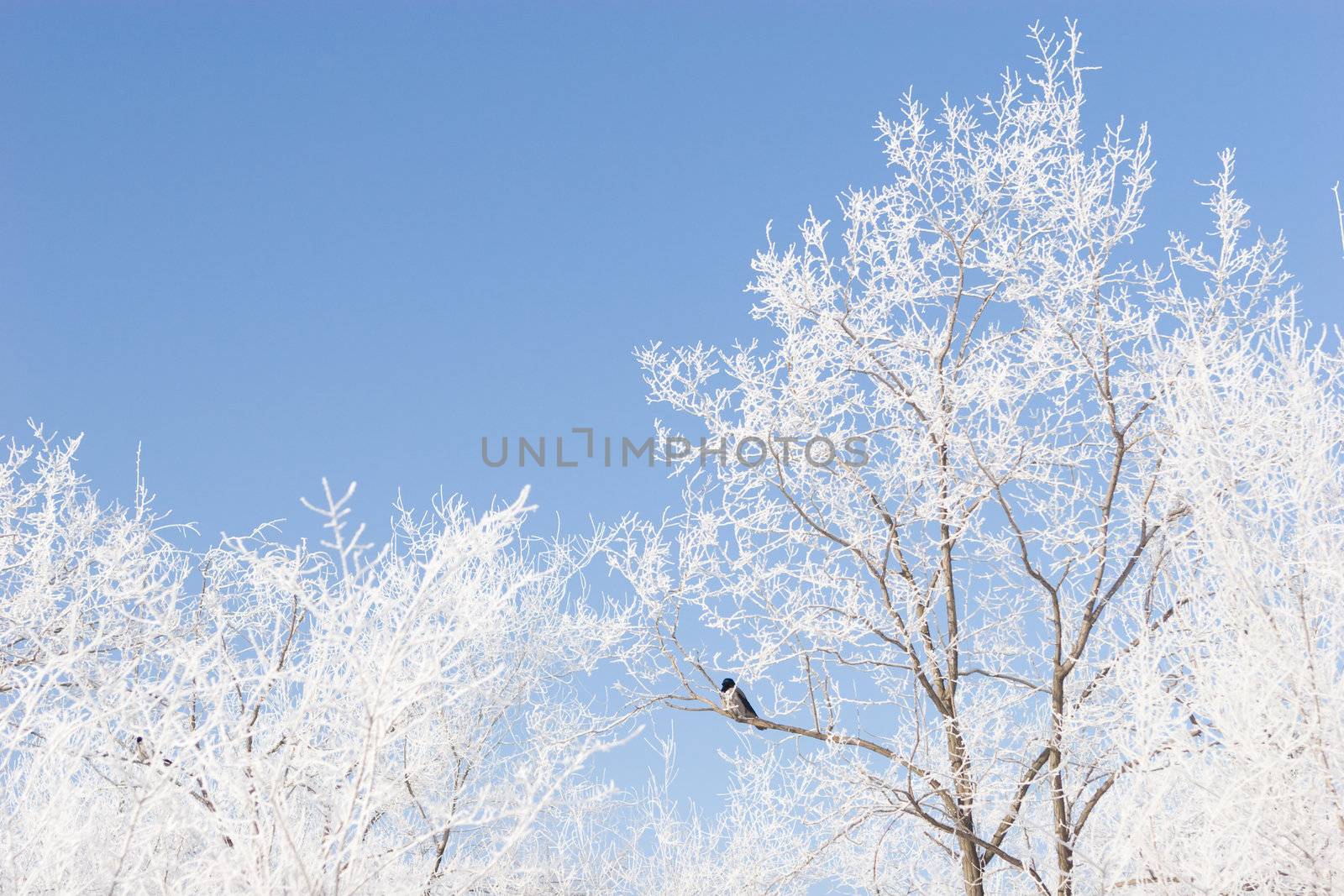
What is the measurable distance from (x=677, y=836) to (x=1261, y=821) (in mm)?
7821

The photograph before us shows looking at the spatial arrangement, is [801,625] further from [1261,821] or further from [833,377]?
[1261,821]

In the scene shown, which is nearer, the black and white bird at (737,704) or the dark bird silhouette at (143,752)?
the dark bird silhouette at (143,752)

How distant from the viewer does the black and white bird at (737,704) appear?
782 centimetres

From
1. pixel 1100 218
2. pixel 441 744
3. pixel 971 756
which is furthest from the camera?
pixel 441 744

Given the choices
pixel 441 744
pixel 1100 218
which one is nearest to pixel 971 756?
pixel 1100 218

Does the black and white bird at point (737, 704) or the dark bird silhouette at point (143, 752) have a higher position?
the black and white bird at point (737, 704)

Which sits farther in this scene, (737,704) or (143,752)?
(737,704)

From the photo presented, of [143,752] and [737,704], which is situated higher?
[737,704]

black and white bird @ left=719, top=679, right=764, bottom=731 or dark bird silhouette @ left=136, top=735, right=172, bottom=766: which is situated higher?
black and white bird @ left=719, top=679, right=764, bottom=731

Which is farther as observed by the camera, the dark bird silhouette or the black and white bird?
the black and white bird

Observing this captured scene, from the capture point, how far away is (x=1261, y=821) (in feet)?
14.9

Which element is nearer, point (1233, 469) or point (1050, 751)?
point (1233, 469)

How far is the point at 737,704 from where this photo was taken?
787 centimetres

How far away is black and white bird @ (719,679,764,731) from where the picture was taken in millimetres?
7824
